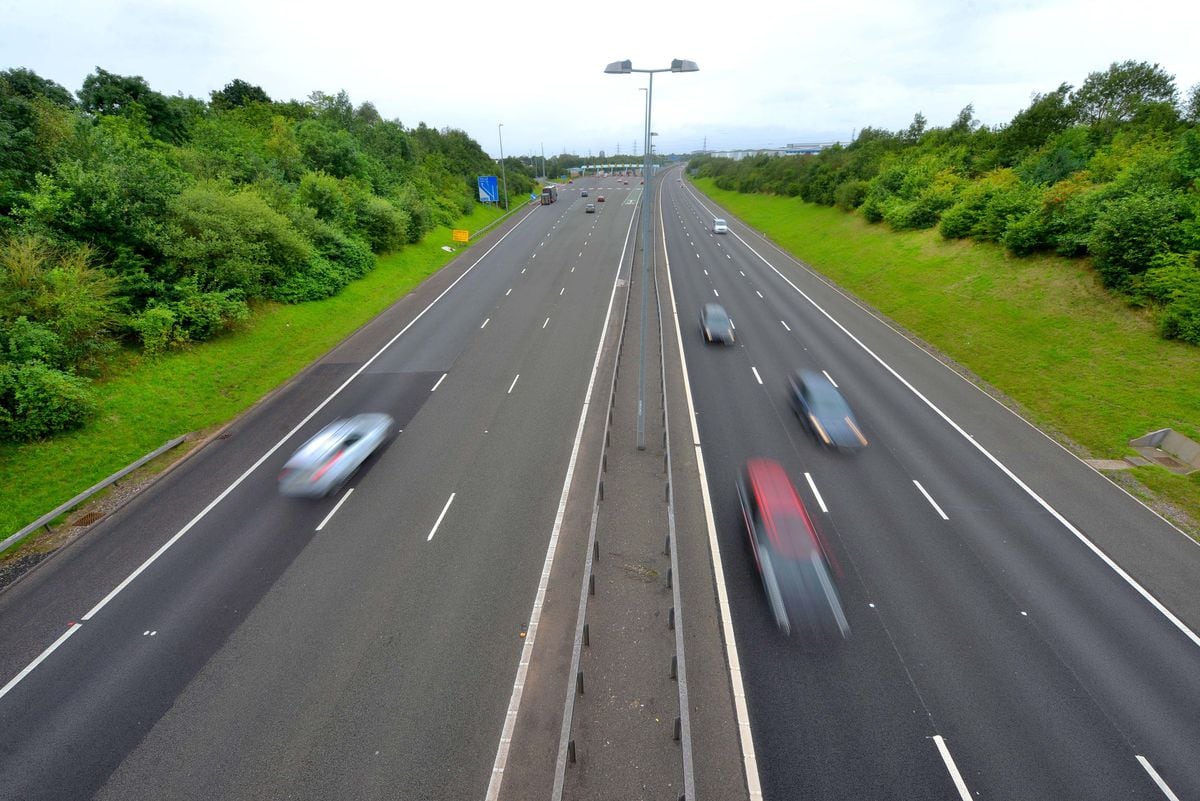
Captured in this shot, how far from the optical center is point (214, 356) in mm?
23672

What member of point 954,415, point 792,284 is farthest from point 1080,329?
point 792,284

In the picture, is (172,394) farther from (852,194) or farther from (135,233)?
(852,194)

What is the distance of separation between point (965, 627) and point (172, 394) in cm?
Answer: 2796

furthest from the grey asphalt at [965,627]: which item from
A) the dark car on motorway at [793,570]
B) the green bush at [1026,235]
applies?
the green bush at [1026,235]

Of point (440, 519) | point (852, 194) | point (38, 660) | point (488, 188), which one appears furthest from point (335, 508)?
point (488, 188)

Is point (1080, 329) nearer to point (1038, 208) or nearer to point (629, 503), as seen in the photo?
point (1038, 208)

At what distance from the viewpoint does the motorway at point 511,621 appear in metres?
8.46

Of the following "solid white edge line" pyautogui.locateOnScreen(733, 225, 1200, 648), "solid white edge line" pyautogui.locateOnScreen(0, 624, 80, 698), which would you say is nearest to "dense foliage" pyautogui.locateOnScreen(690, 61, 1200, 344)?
"solid white edge line" pyautogui.locateOnScreen(733, 225, 1200, 648)

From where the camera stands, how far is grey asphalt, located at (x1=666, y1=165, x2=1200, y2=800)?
27.6ft

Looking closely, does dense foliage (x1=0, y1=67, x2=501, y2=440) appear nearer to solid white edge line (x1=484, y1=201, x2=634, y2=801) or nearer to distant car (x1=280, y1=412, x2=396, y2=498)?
distant car (x1=280, y1=412, x2=396, y2=498)

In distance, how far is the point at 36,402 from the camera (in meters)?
17.0

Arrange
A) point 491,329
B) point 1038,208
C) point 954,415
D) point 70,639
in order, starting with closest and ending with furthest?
point 70,639 → point 954,415 → point 491,329 → point 1038,208

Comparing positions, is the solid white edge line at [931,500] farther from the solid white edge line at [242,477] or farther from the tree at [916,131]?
the tree at [916,131]

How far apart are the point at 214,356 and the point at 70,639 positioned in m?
16.2
